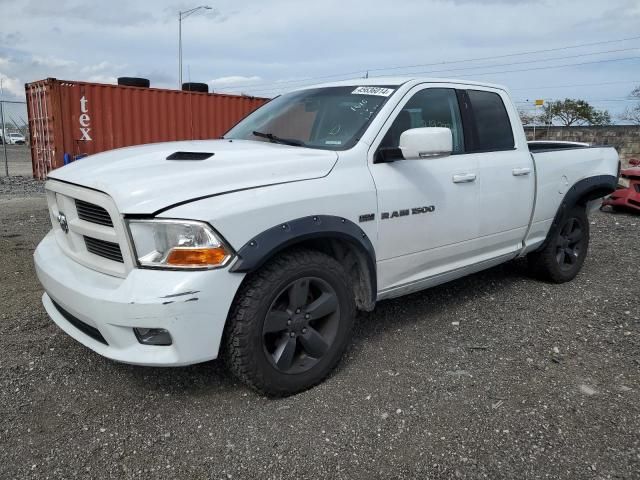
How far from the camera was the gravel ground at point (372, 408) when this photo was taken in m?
2.39

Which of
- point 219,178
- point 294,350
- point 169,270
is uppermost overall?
point 219,178

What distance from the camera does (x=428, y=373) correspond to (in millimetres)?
3225

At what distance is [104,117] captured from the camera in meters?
11.7

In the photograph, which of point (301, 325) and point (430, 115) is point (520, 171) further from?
point (301, 325)

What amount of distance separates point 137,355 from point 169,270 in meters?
0.44

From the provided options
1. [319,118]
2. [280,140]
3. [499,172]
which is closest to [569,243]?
[499,172]

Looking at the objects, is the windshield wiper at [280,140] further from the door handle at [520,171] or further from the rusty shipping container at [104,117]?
the rusty shipping container at [104,117]

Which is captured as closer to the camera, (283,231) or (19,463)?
(19,463)

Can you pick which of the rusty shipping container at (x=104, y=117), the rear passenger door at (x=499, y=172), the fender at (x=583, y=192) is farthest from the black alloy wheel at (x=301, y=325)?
the rusty shipping container at (x=104, y=117)

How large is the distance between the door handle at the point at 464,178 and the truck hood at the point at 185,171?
1017mm

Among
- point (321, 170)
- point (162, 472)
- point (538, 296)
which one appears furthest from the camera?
point (538, 296)

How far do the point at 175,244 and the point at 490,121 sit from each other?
109 inches

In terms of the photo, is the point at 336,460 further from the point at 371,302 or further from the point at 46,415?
the point at 46,415

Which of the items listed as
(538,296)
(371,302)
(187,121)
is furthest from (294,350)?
(187,121)
